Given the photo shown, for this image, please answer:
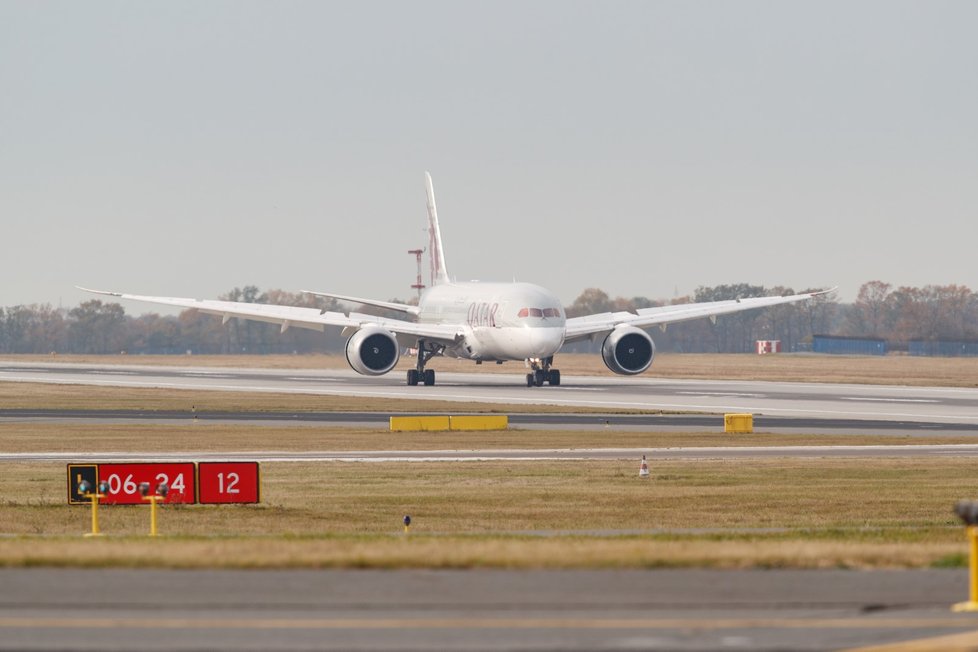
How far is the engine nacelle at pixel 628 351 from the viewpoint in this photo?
85.7 metres

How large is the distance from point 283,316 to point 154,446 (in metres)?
45.5

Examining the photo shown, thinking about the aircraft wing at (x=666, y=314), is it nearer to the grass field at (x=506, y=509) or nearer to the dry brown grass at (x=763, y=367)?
the dry brown grass at (x=763, y=367)

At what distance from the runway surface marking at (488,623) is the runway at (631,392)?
43930 millimetres

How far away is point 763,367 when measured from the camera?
12888 cm

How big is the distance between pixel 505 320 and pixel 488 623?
225 ft

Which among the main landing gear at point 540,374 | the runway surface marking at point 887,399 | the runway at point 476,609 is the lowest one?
the runway at point 476,609

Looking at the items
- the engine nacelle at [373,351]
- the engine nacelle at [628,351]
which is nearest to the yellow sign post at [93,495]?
the engine nacelle at [373,351]

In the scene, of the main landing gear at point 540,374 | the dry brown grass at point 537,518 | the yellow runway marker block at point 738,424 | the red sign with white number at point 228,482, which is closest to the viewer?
the dry brown grass at point 537,518

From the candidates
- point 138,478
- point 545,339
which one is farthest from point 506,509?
point 545,339

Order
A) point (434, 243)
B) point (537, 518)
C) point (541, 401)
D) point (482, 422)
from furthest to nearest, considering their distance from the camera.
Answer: point (434, 243) → point (541, 401) → point (482, 422) → point (537, 518)

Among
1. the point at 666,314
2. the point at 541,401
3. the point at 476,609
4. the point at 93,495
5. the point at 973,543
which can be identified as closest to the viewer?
the point at 476,609

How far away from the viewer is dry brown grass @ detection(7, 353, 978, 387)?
4094 inches

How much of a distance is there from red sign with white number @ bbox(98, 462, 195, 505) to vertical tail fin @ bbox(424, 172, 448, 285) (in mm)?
74296

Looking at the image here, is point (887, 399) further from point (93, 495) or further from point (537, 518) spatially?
point (93, 495)
